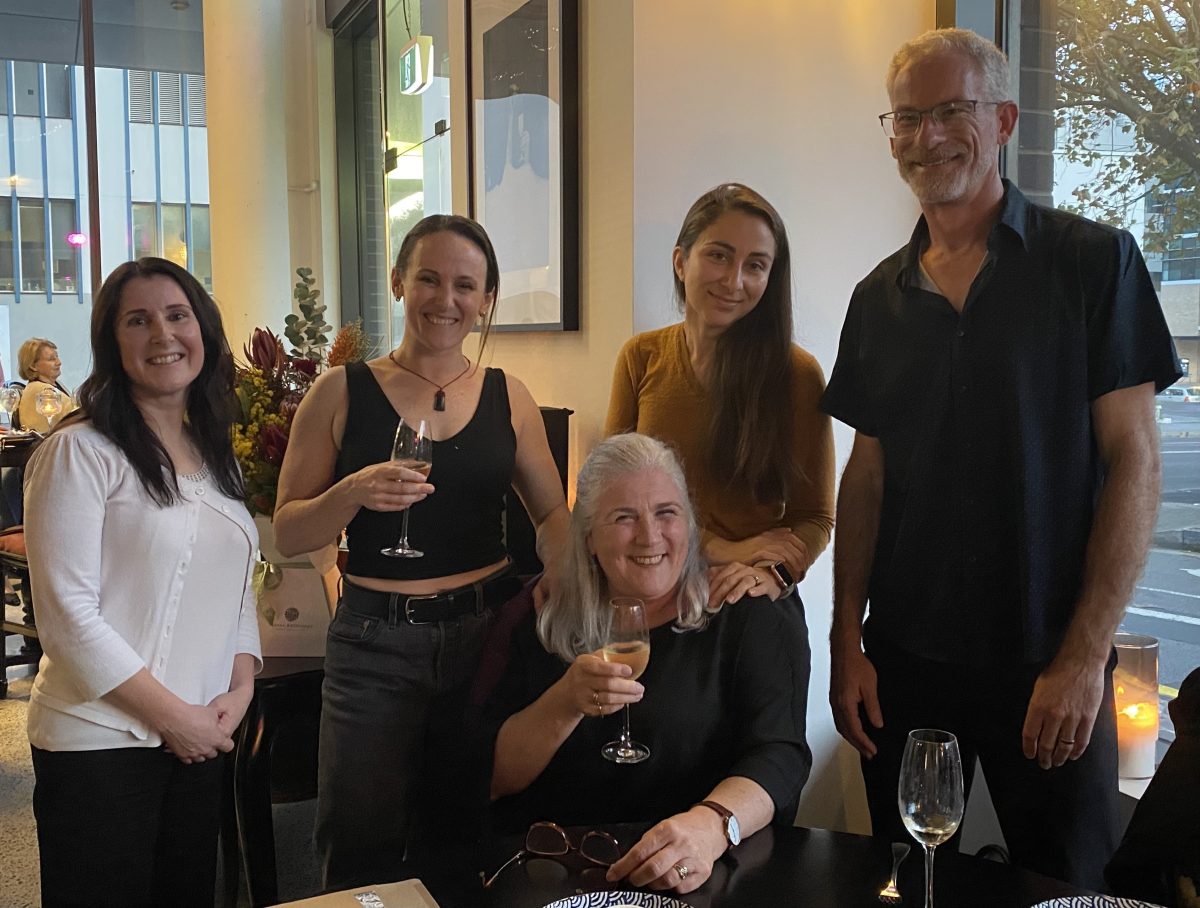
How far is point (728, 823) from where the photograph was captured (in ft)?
4.88

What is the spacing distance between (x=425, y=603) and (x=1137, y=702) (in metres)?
1.56

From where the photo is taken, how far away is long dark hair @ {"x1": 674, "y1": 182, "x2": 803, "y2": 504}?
6.84ft

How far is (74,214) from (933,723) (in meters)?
7.89

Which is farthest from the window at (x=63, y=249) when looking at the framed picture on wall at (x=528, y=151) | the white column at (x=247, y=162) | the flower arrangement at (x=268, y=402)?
the flower arrangement at (x=268, y=402)

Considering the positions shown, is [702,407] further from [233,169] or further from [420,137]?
[233,169]

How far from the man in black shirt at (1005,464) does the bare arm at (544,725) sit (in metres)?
0.57

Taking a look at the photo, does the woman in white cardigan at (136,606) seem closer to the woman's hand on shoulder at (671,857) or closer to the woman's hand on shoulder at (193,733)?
the woman's hand on shoulder at (193,733)

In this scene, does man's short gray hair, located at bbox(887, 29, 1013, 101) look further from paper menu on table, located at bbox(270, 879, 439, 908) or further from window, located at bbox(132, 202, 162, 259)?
window, located at bbox(132, 202, 162, 259)

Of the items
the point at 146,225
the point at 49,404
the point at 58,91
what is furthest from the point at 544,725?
the point at 58,91

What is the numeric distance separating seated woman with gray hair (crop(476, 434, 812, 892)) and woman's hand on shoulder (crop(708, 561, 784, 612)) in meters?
0.02

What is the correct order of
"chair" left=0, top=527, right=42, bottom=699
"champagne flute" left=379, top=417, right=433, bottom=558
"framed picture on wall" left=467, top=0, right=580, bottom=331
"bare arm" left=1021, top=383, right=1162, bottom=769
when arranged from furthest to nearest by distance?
1. "chair" left=0, top=527, right=42, bottom=699
2. "framed picture on wall" left=467, top=0, right=580, bottom=331
3. "champagne flute" left=379, top=417, right=433, bottom=558
4. "bare arm" left=1021, top=383, right=1162, bottom=769

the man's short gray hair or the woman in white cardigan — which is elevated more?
the man's short gray hair

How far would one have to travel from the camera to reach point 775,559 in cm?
194

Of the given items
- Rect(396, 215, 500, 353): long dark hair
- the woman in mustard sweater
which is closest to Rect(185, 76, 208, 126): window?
Rect(396, 215, 500, 353): long dark hair
